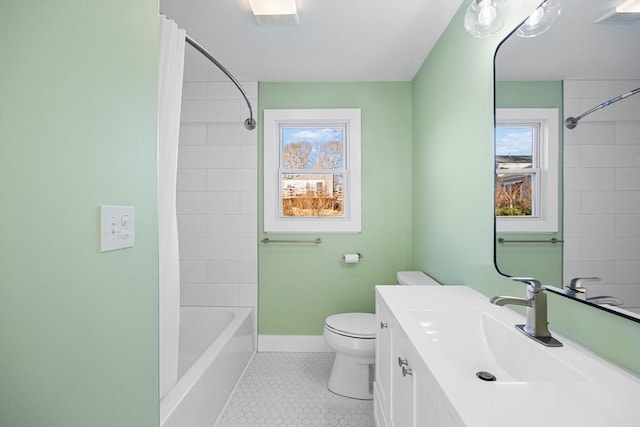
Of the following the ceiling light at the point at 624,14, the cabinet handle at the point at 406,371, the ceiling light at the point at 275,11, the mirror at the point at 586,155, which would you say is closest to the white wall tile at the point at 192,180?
the ceiling light at the point at 275,11

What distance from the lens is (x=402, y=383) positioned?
1098mm

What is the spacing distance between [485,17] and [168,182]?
1476mm

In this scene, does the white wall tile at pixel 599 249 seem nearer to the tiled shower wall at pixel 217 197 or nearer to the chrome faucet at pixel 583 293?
the chrome faucet at pixel 583 293

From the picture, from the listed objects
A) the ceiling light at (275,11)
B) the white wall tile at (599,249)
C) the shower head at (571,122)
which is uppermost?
the ceiling light at (275,11)

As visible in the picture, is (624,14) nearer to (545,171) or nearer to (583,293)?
(545,171)

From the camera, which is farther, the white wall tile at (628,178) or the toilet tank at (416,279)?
the toilet tank at (416,279)

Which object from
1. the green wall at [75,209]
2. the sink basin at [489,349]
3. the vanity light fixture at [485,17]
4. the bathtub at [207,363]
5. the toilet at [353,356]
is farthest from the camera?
the toilet at [353,356]

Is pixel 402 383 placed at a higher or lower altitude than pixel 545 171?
lower

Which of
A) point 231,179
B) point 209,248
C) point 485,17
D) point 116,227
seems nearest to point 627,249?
point 485,17

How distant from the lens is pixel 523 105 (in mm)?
1096

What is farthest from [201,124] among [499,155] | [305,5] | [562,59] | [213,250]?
[562,59]

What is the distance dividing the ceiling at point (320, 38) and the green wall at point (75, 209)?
950mm

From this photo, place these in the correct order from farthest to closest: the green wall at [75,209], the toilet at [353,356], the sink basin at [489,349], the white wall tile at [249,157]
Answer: the white wall tile at [249,157] < the toilet at [353,356] < the sink basin at [489,349] < the green wall at [75,209]

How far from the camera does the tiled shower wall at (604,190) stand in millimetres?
726
